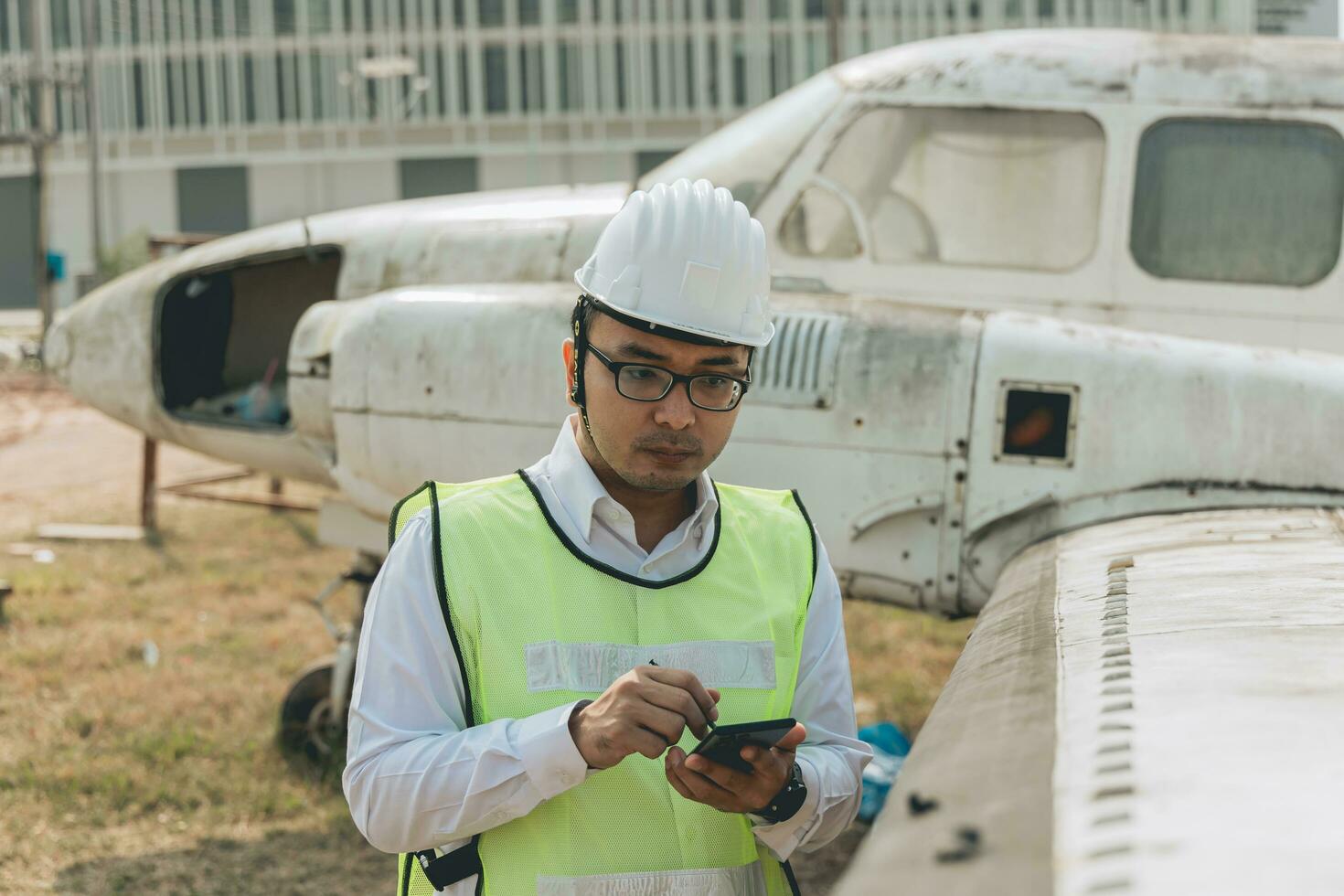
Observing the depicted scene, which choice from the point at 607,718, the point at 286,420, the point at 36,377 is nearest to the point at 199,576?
the point at 286,420

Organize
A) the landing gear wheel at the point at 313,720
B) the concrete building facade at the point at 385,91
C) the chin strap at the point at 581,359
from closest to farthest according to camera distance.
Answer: the chin strap at the point at 581,359, the landing gear wheel at the point at 313,720, the concrete building facade at the point at 385,91

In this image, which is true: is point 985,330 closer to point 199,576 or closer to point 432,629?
point 432,629

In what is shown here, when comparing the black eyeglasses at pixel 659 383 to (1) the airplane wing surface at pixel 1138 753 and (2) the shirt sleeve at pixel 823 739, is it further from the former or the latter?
(1) the airplane wing surface at pixel 1138 753

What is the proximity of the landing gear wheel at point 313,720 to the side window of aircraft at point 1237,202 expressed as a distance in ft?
14.2

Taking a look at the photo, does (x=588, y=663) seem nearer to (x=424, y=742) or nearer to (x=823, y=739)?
(x=424, y=742)

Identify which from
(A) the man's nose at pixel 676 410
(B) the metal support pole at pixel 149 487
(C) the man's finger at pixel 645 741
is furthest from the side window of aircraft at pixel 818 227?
(B) the metal support pole at pixel 149 487

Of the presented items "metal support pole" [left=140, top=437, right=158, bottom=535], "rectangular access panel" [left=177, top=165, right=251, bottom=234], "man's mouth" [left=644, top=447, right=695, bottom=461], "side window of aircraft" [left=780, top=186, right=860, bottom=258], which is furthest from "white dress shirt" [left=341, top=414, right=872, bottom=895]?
"rectangular access panel" [left=177, top=165, right=251, bottom=234]

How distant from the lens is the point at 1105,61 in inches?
216

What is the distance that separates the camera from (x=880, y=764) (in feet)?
20.3

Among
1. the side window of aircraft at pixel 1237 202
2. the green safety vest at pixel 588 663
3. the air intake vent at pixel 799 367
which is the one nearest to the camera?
the green safety vest at pixel 588 663

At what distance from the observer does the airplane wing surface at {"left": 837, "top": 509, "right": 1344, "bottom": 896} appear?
4.97 ft

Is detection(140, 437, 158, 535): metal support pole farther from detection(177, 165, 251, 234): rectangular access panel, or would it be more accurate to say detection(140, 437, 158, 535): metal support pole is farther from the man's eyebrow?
detection(177, 165, 251, 234): rectangular access panel

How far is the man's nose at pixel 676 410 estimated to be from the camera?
2479mm

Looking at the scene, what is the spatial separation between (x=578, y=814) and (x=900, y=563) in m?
2.53
